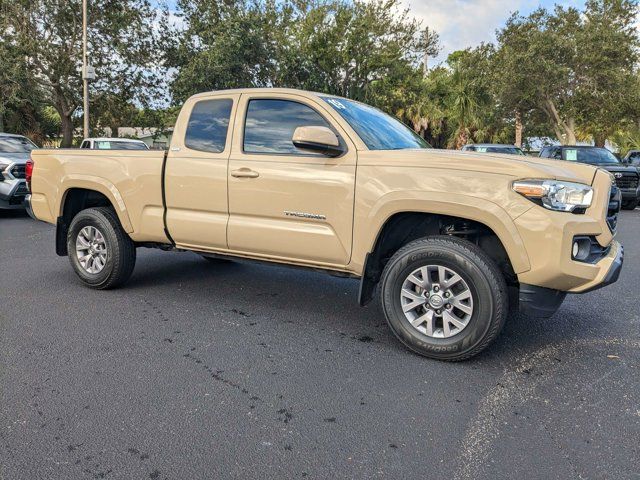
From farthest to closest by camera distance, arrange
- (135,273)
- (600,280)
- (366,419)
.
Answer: (135,273) → (600,280) → (366,419)

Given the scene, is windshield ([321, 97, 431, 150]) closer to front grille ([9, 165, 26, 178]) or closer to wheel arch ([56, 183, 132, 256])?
wheel arch ([56, 183, 132, 256])

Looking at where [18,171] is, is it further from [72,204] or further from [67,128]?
[67,128]

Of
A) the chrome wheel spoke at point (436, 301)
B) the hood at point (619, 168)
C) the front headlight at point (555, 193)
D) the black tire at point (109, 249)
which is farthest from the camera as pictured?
the hood at point (619, 168)

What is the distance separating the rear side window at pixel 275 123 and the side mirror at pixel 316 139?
325mm

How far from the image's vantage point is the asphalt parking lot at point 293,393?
2.55 m

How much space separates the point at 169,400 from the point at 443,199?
86.0 inches

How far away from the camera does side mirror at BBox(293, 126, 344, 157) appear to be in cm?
382

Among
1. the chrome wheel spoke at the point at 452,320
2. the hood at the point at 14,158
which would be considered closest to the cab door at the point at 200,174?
the chrome wheel spoke at the point at 452,320

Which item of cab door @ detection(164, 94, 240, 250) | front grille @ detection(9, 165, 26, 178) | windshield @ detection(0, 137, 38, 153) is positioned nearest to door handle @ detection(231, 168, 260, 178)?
cab door @ detection(164, 94, 240, 250)

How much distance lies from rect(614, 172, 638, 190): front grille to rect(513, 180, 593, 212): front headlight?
42.2 feet

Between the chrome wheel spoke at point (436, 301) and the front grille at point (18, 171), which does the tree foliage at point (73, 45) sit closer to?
the front grille at point (18, 171)

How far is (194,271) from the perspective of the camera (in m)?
6.35

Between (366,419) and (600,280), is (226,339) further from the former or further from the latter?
(600,280)

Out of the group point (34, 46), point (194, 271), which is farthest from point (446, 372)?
point (34, 46)
